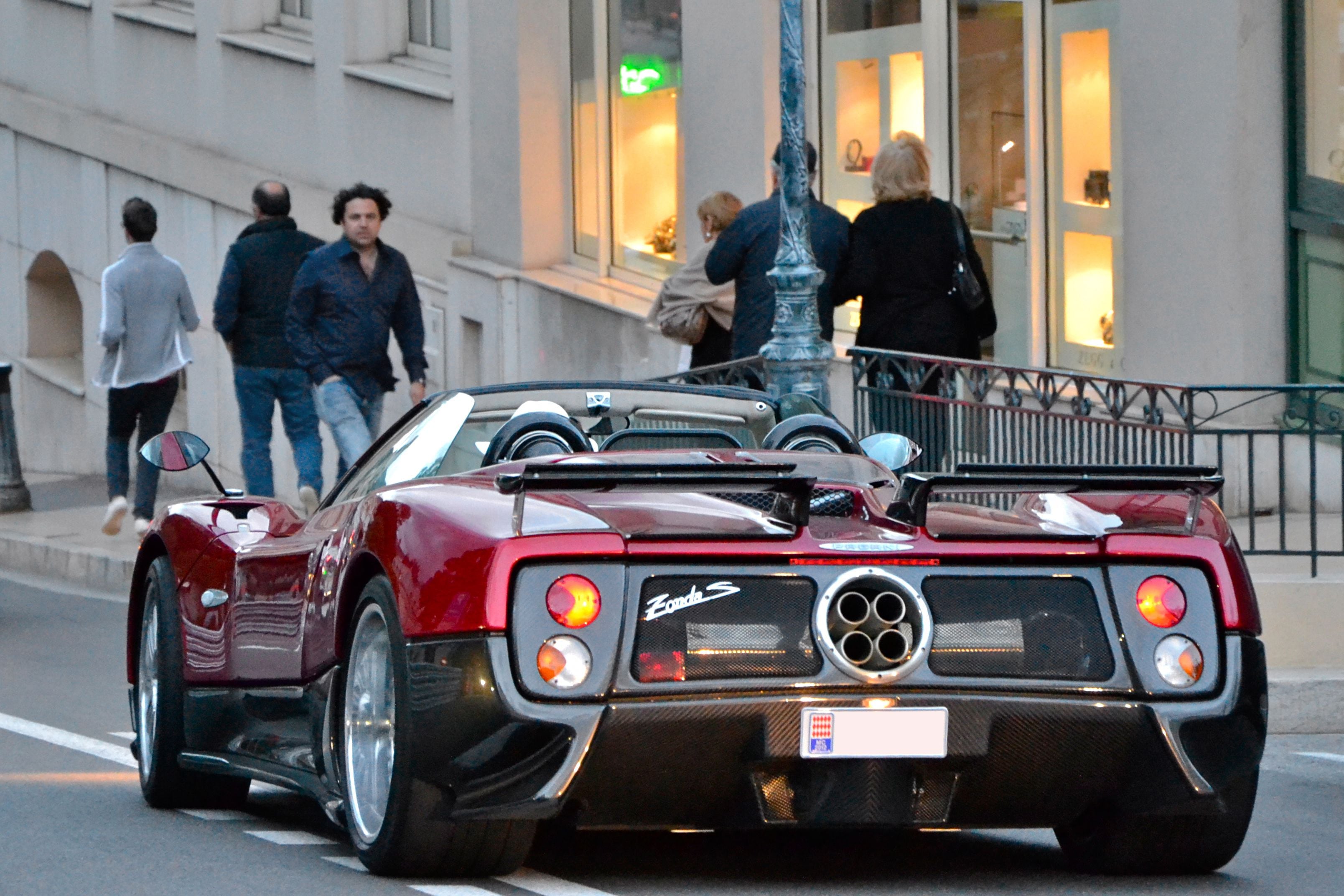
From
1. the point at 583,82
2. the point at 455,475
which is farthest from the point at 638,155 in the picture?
the point at 455,475

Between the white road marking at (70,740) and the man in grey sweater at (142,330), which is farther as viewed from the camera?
the man in grey sweater at (142,330)

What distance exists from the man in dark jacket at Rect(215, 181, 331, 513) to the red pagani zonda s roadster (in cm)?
881

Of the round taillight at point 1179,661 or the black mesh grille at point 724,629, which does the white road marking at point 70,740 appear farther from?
the round taillight at point 1179,661

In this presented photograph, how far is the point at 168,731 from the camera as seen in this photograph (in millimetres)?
7367

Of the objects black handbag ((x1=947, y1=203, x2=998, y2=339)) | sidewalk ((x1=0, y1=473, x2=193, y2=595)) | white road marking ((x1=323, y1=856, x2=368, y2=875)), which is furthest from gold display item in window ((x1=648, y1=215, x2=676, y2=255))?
white road marking ((x1=323, y1=856, x2=368, y2=875))

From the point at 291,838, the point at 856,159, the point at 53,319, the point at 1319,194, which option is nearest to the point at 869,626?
the point at 291,838

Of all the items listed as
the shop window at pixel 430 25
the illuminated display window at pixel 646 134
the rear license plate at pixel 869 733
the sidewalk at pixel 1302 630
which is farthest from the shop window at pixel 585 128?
the rear license plate at pixel 869 733

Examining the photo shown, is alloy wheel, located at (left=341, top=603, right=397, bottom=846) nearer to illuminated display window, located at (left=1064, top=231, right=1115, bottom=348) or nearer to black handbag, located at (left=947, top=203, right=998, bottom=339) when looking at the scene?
black handbag, located at (left=947, top=203, right=998, bottom=339)

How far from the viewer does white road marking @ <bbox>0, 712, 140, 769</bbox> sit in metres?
8.66

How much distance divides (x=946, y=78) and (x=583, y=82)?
15.9 feet

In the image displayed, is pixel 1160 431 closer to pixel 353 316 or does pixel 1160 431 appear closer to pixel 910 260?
pixel 910 260

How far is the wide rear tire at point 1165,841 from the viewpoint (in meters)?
5.94

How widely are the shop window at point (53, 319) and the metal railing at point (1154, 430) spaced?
1726 centimetres

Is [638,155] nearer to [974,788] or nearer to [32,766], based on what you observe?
[32,766]
